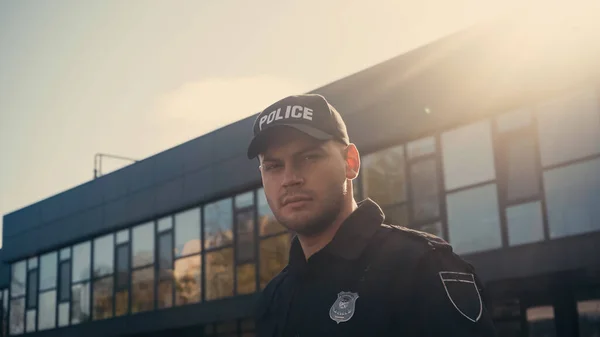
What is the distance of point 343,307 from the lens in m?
2.52

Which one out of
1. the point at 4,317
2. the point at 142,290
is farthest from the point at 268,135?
the point at 4,317

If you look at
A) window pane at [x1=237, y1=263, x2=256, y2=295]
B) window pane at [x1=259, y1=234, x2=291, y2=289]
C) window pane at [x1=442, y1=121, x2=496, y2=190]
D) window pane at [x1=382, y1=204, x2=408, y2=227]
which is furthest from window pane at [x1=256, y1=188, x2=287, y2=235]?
window pane at [x1=442, y1=121, x2=496, y2=190]

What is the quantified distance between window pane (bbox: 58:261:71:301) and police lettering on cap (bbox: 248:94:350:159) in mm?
25638

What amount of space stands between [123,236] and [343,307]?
2316 centimetres

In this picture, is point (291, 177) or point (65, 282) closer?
point (291, 177)

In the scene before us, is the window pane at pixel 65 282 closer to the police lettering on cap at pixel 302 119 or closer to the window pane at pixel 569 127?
the window pane at pixel 569 127

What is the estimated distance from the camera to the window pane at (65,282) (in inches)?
1068

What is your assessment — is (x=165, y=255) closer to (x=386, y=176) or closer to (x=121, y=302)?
(x=121, y=302)

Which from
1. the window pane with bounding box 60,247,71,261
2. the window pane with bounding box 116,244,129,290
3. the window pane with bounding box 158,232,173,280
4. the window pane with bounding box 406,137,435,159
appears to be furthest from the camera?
the window pane with bounding box 60,247,71,261

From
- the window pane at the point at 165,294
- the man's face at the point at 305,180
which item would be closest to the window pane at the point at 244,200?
the window pane at the point at 165,294

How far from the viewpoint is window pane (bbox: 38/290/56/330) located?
27673mm

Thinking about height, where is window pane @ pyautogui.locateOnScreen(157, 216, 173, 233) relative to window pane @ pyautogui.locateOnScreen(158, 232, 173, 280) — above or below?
above

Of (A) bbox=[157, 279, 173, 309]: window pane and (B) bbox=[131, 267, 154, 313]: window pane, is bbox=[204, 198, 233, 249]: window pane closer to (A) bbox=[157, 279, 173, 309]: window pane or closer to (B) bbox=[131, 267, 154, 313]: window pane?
(A) bbox=[157, 279, 173, 309]: window pane

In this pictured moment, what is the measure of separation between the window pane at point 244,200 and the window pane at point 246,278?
1.51 metres
